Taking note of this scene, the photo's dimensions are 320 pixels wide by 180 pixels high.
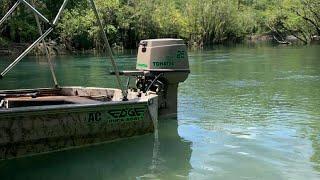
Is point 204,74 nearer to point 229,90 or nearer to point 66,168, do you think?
point 229,90

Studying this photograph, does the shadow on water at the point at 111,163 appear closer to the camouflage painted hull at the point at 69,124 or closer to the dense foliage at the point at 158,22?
the camouflage painted hull at the point at 69,124

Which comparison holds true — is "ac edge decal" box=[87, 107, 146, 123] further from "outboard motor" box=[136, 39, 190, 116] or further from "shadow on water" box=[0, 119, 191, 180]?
"outboard motor" box=[136, 39, 190, 116]

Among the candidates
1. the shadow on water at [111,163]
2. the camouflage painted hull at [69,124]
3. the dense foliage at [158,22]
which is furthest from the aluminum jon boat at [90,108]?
the dense foliage at [158,22]

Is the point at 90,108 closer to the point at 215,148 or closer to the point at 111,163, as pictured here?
the point at 111,163

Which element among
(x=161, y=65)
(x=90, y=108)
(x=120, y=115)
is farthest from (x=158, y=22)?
(x=90, y=108)

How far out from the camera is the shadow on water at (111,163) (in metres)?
8.48

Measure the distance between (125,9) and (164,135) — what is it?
172 feet

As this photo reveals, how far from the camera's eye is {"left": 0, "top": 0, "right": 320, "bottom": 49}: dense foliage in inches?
2130

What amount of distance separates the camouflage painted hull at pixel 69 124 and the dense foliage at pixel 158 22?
4118 centimetres

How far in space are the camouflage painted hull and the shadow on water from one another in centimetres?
20

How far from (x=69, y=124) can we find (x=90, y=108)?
473mm

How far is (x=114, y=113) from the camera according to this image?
9.62m

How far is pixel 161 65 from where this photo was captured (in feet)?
37.8

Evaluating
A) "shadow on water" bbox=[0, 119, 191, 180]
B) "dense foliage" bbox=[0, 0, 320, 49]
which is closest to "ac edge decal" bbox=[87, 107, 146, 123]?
"shadow on water" bbox=[0, 119, 191, 180]
